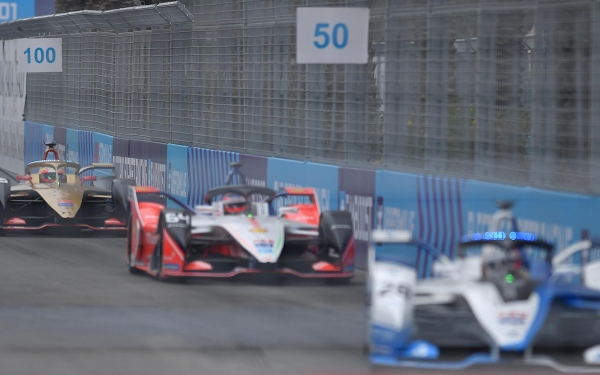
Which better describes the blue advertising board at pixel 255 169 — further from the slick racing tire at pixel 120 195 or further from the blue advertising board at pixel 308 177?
the slick racing tire at pixel 120 195

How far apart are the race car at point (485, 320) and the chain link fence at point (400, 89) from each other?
2.67 meters

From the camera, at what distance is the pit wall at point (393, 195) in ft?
31.4

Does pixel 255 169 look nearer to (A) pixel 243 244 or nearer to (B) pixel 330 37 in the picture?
(B) pixel 330 37

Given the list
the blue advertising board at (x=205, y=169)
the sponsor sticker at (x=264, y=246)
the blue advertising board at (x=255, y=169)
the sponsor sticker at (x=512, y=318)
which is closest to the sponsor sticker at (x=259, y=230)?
the sponsor sticker at (x=264, y=246)

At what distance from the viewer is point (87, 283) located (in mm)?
11258

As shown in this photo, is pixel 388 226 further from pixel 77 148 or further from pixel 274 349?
pixel 77 148

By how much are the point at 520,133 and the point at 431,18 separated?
6.51 ft

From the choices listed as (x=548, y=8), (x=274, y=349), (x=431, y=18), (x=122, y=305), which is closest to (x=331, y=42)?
(x=431, y=18)

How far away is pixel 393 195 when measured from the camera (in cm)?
1228

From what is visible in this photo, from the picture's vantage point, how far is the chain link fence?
995 centimetres

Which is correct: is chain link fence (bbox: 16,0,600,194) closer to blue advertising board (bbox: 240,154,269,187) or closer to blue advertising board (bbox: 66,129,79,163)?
blue advertising board (bbox: 240,154,269,187)

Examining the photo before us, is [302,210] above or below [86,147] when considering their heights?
below

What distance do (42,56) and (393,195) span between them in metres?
13.3

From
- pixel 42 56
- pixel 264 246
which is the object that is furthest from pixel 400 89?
pixel 42 56
